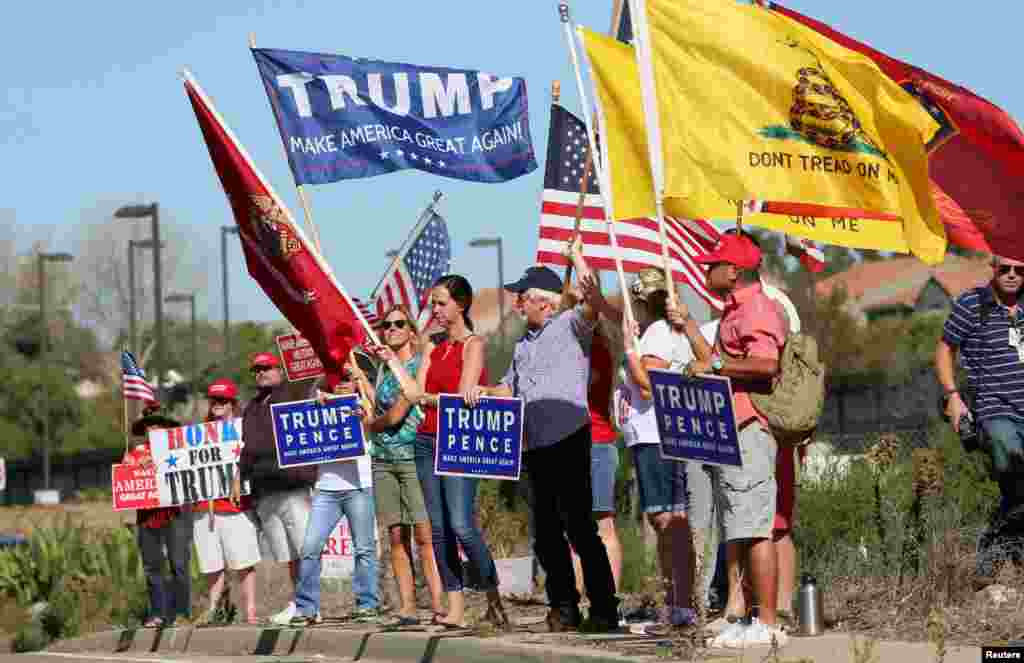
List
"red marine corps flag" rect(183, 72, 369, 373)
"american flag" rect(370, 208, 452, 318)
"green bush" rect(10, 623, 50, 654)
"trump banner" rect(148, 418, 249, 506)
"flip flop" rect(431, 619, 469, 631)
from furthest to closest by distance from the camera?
"green bush" rect(10, 623, 50, 654) → "american flag" rect(370, 208, 452, 318) → "trump banner" rect(148, 418, 249, 506) → "red marine corps flag" rect(183, 72, 369, 373) → "flip flop" rect(431, 619, 469, 631)

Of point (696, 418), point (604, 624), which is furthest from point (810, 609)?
point (696, 418)

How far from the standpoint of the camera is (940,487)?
12.5 metres

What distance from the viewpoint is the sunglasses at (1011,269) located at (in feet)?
36.3

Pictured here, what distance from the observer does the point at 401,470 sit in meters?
12.0

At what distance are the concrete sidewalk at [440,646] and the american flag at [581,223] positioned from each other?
302 centimetres

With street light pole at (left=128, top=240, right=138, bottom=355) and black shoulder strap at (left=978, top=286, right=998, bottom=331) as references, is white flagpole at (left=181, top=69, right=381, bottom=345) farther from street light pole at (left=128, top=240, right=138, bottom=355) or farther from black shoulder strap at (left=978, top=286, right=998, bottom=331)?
street light pole at (left=128, top=240, right=138, bottom=355)

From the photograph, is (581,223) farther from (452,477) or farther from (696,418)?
(696,418)

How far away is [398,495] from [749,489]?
319 centimetres

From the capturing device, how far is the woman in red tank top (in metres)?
11.1

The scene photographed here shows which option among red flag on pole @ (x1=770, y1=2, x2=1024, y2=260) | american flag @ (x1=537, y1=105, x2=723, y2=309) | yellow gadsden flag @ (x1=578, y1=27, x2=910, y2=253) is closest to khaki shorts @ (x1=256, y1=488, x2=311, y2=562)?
american flag @ (x1=537, y1=105, x2=723, y2=309)

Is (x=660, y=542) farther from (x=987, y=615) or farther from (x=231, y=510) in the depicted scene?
(x=231, y=510)

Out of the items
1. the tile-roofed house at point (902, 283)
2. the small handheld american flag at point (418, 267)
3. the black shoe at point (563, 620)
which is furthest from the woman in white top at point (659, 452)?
the tile-roofed house at point (902, 283)

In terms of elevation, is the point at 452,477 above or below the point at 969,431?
below

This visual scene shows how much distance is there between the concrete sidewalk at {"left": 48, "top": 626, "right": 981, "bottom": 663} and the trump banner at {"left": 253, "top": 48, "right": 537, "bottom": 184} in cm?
295
